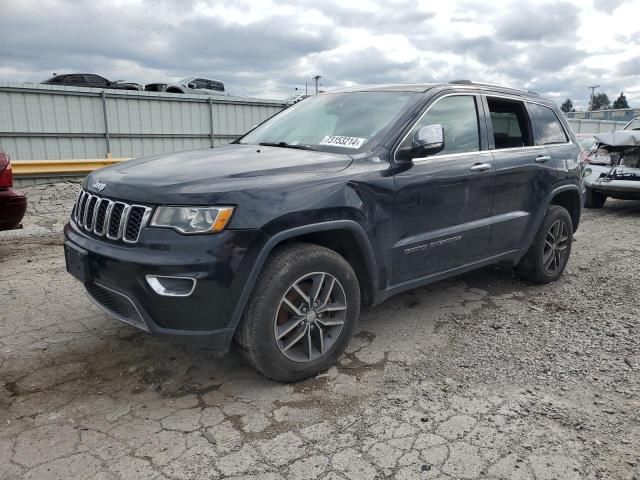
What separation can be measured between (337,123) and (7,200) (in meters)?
3.45

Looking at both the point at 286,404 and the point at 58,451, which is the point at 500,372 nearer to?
the point at 286,404

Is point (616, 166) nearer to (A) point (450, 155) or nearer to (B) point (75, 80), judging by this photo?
(A) point (450, 155)

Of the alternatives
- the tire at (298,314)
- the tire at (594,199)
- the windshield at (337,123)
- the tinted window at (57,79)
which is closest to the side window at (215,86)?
the tinted window at (57,79)

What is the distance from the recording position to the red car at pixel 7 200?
5.09 metres

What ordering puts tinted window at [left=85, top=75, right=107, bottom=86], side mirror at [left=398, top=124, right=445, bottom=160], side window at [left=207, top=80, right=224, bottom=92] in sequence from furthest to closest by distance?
1. side window at [left=207, top=80, right=224, bottom=92]
2. tinted window at [left=85, top=75, right=107, bottom=86]
3. side mirror at [left=398, top=124, right=445, bottom=160]

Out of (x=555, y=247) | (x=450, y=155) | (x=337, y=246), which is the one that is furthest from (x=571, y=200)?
(x=337, y=246)

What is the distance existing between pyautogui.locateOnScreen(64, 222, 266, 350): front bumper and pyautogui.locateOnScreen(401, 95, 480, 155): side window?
67.3 inches

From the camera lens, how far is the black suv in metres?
2.68

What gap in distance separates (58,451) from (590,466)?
2.47 m

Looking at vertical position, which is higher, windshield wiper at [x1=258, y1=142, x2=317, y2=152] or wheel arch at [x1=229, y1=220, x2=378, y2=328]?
windshield wiper at [x1=258, y1=142, x2=317, y2=152]

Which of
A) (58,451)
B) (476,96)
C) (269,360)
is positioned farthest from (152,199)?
(476,96)

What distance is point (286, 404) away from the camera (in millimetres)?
2914

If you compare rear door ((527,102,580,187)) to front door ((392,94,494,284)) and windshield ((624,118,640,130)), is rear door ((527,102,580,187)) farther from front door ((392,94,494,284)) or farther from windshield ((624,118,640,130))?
windshield ((624,118,640,130))

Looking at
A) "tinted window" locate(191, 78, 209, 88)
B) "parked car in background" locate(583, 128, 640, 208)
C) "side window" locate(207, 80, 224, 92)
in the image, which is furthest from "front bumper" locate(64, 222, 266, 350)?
"side window" locate(207, 80, 224, 92)
